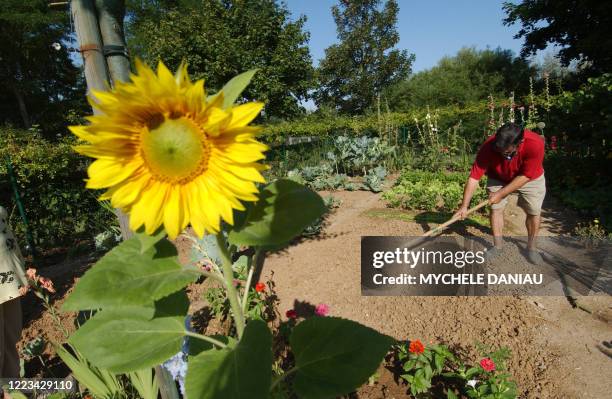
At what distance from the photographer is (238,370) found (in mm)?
614

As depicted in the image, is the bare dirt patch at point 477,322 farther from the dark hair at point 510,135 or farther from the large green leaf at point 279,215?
the large green leaf at point 279,215

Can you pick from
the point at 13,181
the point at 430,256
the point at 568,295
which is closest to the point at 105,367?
the point at 430,256

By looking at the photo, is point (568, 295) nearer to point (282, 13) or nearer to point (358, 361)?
point (358, 361)

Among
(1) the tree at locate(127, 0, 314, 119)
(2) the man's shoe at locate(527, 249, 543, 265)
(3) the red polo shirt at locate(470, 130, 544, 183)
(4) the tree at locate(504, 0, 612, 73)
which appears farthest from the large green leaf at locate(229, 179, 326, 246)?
(4) the tree at locate(504, 0, 612, 73)

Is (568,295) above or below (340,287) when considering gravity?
below

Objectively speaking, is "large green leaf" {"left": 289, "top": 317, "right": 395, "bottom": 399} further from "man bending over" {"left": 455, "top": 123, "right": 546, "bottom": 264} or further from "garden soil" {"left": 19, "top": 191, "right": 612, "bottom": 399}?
"man bending over" {"left": 455, "top": 123, "right": 546, "bottom": 264}

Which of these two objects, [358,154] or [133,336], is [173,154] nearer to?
[133,336]

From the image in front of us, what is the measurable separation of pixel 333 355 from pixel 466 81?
103 feet

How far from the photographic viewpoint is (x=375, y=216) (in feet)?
19.2

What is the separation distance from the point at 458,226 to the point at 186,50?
41.7 ft

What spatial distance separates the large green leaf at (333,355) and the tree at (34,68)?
22167 millimetres

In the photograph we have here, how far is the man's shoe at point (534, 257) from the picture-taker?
13.7 ft

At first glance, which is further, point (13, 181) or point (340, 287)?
point (13, 181)

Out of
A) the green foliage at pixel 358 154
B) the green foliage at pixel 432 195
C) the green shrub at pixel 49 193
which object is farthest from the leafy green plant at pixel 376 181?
the green shrub at pixel 49 193
